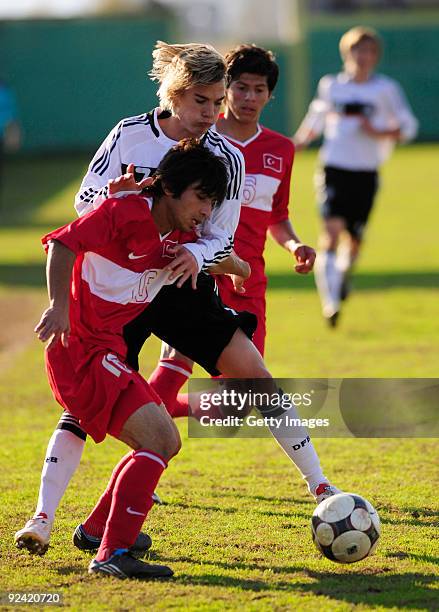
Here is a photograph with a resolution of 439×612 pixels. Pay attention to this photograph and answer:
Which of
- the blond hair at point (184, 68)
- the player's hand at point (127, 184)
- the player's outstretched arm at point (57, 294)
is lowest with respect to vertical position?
the player's outstretched arm at point (57, 294)

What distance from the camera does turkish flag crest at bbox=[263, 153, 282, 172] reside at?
6.27 metres

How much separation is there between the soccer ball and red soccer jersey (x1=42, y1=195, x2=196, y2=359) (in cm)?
110

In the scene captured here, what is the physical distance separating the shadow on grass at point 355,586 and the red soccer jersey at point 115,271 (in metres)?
1.03

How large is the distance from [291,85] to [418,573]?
35498 millimetres

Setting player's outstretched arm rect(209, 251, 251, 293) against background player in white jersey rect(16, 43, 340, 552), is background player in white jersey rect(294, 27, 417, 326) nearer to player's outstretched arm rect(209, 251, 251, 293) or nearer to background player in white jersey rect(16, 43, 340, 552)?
player's outstretched arm rect(209, 251, 251, 293)

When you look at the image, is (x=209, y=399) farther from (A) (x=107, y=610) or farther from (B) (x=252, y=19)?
(B) (x=252, y=19)

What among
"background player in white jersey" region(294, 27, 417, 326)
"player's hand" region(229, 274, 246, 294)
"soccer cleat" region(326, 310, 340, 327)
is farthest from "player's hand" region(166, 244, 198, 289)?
"background player in white jersey" region(294, 27, 417, 326)

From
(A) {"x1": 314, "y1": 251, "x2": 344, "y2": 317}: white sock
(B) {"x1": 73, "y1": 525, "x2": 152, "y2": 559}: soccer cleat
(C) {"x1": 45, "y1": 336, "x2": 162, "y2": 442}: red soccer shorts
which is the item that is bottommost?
(A) {"x1": 314, "y1": 251, "x2": 344, "y2": 317}: white sock

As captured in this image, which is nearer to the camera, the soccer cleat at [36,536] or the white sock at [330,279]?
the soccer cleat at [36,536]

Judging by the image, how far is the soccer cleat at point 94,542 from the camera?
16.4ft

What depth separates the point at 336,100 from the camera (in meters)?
12.1

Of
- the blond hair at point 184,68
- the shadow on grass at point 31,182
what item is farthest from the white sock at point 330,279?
the shadow on grass at point 31,182

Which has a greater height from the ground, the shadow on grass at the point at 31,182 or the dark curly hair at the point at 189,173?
the dark curly hair at the point at 189,173

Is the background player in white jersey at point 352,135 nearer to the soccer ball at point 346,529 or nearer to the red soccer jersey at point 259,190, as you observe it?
the red soccer jersey at point 259,190
